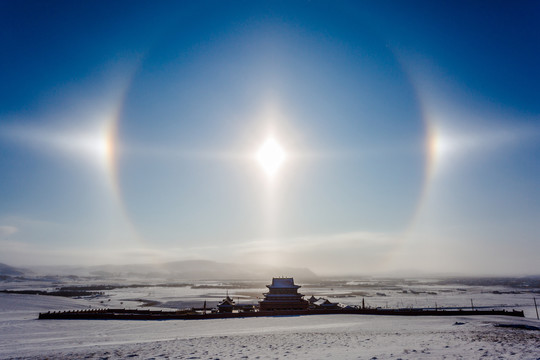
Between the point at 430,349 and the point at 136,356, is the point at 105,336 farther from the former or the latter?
the point at 430,349

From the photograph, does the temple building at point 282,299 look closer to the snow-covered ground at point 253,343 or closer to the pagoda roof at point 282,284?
the pagoda roof at point 282,284

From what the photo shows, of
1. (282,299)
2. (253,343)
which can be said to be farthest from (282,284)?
(253,343)

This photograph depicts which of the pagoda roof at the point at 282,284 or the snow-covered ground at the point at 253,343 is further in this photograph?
the pagoda roof at the point at 282,284

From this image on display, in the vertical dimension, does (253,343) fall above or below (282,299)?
above

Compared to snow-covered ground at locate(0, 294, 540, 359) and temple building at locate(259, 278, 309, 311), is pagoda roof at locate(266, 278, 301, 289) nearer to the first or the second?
temple building at locate(259, 278, 309, 311)

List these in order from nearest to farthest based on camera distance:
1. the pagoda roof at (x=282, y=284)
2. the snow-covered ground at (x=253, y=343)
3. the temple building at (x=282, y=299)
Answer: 1. the snow-covered ground at (x=253, y=343)
2. the temple building at (x=282, y=299)
3. the pagoda roof at (x=282, y=284)

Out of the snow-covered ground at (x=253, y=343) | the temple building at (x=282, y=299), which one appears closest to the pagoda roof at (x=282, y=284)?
the temple building at (x=282, y=299)

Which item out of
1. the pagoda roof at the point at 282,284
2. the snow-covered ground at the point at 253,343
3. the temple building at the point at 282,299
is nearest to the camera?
the snow-covered ground at the point at 253,343

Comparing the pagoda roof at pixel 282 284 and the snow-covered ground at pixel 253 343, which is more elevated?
the pagoda roof at pixel 282 284

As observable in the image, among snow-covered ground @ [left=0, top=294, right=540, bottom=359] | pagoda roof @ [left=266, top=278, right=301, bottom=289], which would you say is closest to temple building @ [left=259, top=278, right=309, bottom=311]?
pagoda roof @ [left=266, top=278, right=301, bottom=289]

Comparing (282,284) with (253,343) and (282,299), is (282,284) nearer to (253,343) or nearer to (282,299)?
(282,299)
